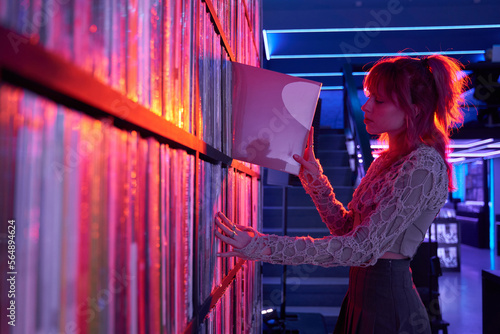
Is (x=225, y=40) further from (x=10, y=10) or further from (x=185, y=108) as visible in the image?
(x=10, y=10)

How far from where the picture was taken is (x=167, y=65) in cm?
60

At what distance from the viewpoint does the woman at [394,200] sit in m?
1.00

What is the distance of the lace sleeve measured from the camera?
1.40 metres

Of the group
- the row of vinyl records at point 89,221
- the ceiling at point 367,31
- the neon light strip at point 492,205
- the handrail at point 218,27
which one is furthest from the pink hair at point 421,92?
the neon light strip at point 492,205

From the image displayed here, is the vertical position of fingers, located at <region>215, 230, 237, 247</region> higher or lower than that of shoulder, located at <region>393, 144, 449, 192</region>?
lower

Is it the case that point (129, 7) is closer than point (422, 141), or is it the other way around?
point (129, 7)

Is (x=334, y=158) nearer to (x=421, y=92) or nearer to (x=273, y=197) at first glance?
(x=273, y=197)

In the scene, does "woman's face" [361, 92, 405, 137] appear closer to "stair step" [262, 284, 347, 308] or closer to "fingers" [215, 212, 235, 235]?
"fingers" [215, 212, 235, 235]

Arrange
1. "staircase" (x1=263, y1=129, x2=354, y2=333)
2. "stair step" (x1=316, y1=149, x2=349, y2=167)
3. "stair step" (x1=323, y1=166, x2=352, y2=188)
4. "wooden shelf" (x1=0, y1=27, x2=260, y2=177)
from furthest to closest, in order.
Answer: "stair step" (x1=316, y1=149, x2=349, y2=167)
"stair step" (x1=323, y1=166, x2=352, y2=188)
"staircase" (x1=263, y1=129, x2=354, y2=333)
"wooden shelf" (x1=0, y1=27, x2=260, y2=177)

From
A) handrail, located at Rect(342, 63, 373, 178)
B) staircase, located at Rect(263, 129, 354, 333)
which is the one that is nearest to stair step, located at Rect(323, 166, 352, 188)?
staircase, located at Rect(263, 129, 354, 333)

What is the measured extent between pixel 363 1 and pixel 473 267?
15.1 ft

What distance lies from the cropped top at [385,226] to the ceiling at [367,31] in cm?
413

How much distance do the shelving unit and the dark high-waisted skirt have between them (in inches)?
24.1

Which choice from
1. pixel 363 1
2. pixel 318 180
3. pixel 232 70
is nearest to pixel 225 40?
pixel 232 70
